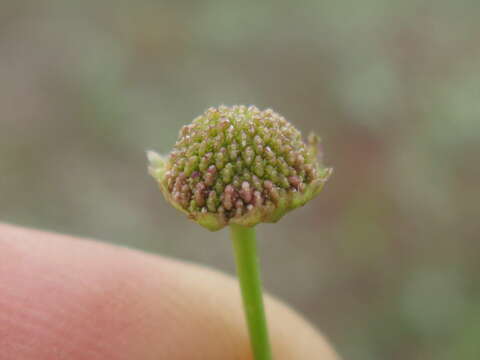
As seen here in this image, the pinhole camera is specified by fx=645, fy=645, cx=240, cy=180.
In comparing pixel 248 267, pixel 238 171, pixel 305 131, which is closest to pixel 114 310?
pixel 248 267

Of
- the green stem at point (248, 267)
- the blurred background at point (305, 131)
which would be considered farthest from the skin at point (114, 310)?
the blurred background at point (305, 131)

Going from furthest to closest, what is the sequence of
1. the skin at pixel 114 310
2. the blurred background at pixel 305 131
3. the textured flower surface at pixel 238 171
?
the blurred background at pixel 305 131, the skin at pixel 114 310, the textured flower surface at pixel 238 171

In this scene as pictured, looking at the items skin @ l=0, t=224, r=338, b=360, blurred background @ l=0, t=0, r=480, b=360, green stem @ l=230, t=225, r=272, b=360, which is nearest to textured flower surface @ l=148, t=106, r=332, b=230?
green stem @ l=230, t=225, r=272, b=360

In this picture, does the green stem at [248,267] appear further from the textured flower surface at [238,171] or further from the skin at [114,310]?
the skin at [114,310]

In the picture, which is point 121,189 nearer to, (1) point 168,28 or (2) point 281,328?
(1) point 168,28

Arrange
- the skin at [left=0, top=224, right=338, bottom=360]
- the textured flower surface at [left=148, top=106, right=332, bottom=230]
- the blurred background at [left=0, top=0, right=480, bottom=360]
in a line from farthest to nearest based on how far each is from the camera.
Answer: the blurred background at [left=0, top=0, right=480, bottom=360], the skin at [left=0, top=224, right=338, bottom=360], the textured flower surface at [left=148, top=106, right=332, bottom=230]

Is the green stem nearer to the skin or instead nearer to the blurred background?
the skin
